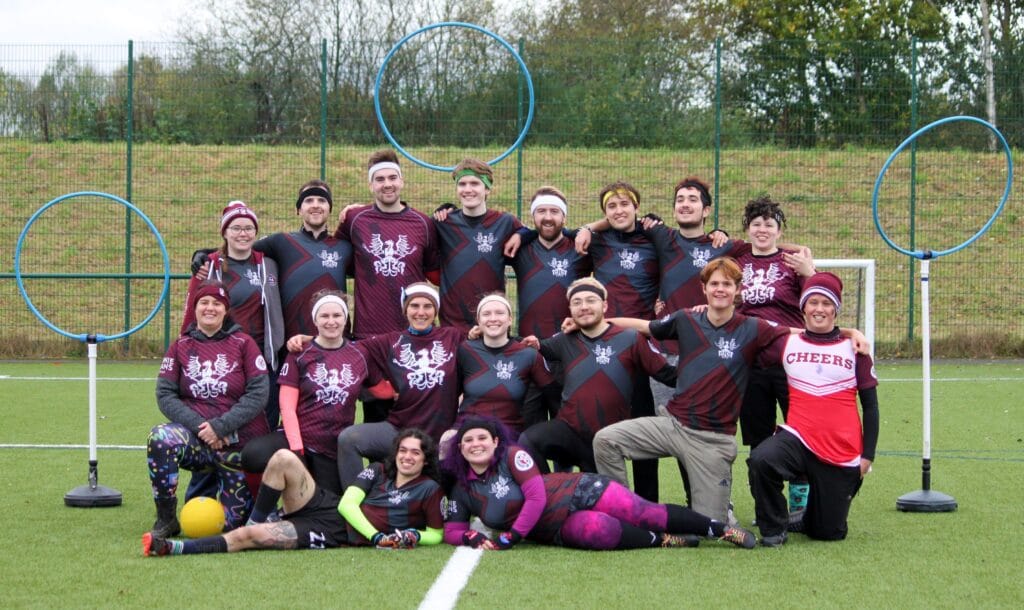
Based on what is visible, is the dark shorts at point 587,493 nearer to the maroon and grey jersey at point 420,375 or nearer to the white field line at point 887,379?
the maroon and grey jersey at point 420,375

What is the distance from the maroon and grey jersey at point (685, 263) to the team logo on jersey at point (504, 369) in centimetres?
101

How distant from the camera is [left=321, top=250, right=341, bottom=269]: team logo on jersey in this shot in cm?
681

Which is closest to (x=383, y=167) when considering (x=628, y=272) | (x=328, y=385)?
(x=328, y=385)

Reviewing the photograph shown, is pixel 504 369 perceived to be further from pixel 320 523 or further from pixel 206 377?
pixel 206 377

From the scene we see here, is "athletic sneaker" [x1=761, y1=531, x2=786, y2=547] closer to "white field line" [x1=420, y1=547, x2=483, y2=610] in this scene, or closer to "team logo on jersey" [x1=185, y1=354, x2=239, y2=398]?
"white field line" [x1=420, y1=547, x2=483, y2=610]

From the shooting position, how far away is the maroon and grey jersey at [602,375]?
6199 mm

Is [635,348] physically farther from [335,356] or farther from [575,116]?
[575,116]

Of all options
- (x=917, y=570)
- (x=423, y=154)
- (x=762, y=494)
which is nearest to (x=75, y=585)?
(x=762, y=494)

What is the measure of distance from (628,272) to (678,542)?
67.3 inches

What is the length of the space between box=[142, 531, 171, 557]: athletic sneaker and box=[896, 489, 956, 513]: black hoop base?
383cm

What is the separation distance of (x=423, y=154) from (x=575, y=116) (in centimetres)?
199

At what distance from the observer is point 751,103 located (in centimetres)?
1530

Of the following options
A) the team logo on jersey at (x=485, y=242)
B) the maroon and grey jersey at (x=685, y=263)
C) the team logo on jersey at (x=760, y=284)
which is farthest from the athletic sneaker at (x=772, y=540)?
the team logo on jersey at (x=485, y=242)

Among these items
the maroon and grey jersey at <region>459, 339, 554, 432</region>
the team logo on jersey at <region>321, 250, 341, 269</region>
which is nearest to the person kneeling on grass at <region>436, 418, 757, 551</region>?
the maroon and grey jersey at <region>459, 339, 554, 432</region>
